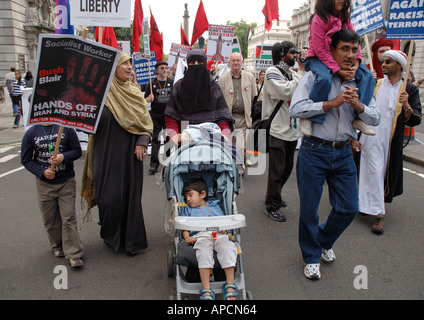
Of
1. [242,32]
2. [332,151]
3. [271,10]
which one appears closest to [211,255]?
[332,151]

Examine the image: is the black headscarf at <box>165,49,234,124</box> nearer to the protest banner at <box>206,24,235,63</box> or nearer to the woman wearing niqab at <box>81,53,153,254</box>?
the woman wearing niqab at <box>81,53,153,254</box>

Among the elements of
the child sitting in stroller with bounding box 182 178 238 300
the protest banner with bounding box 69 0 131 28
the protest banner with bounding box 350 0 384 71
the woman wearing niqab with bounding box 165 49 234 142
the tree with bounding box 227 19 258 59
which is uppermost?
the tree with bounding box 227 19 258 59

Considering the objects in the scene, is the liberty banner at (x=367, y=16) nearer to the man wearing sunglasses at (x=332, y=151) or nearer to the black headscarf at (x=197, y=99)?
the man wearing sunglasses at (x=332, y=151)

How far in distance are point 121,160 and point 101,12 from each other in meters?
1.77

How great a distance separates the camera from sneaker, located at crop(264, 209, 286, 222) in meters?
4.82

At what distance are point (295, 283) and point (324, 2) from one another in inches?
99.4

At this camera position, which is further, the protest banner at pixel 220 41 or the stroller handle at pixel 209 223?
the protest banner at pixel 220 41

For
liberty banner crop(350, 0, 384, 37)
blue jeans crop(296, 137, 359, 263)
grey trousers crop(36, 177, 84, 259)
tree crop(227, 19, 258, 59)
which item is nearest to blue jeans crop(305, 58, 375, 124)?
blue jeans crop(296, 137, 359, 263)

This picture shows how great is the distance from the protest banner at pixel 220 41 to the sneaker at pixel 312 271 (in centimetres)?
769

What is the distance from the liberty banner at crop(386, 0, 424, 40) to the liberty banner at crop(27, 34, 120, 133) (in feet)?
11.6

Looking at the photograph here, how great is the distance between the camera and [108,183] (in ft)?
12.1

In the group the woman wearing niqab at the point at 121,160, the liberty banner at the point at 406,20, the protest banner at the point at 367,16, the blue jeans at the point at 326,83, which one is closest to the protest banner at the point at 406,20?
the liberty banner at the point at 406,20

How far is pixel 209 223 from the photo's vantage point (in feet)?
9.00

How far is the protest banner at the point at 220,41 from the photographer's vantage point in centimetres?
991
